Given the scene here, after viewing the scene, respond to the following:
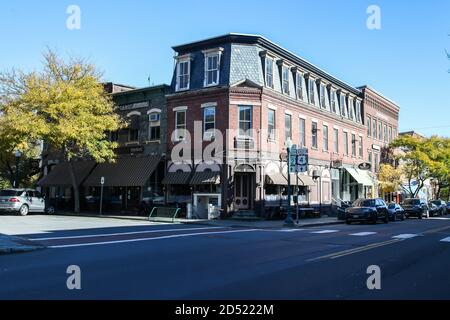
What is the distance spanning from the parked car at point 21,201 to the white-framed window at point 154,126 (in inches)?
342

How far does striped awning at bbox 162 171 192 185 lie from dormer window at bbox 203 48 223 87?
5.99 meters

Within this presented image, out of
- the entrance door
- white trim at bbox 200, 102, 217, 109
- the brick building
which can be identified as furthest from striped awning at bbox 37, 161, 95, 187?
the entrance door

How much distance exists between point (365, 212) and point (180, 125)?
1313 centimetres

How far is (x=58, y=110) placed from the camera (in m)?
30.1

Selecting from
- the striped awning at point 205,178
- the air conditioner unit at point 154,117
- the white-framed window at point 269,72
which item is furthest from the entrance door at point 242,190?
the air conditioner unit at point 154,117

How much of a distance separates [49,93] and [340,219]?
68.2 ft

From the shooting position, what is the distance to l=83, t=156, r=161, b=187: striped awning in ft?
100

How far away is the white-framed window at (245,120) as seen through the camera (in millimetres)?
28875

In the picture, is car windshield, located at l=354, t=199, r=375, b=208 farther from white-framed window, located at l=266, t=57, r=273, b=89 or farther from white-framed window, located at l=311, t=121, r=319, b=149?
white-framed window, located at l=266, t=57, r=273, b=89

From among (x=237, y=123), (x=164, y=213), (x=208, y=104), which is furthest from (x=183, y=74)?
(x=164, y=213)

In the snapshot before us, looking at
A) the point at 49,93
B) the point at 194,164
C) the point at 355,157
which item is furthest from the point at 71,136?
the point at 355,157
